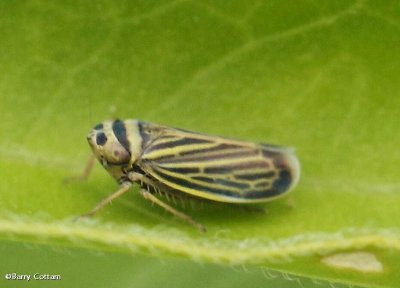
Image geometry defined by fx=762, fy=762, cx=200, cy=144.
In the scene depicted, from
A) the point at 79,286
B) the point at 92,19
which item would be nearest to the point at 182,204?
the point at 79,286

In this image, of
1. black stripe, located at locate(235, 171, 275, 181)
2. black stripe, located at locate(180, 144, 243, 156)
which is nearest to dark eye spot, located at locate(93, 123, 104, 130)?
black stripe, located at locate(180, 144, 243, 156)

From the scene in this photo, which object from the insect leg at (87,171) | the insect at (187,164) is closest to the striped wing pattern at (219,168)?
the insect at (187,164)

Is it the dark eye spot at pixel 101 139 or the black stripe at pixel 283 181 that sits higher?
the dark eye spot at pixel 101 139

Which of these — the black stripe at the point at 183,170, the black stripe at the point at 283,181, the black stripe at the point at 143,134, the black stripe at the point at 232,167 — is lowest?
the black stripe at the point at 283,181

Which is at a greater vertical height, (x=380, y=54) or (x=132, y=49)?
(x=132, y=49)

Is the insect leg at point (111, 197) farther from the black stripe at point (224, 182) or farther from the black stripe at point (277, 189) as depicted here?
the black stripe at point (277, 189)

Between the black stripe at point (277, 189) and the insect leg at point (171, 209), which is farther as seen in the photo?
the black stripe at point (277, 189)

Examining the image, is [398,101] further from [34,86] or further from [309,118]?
[34,86]
